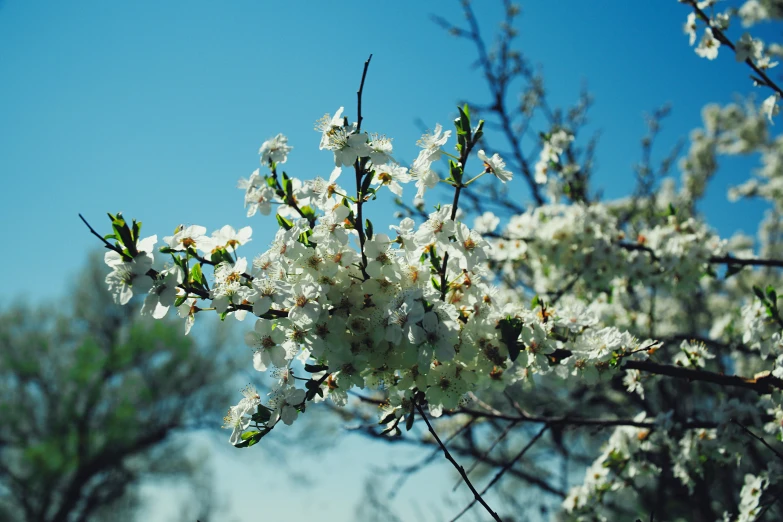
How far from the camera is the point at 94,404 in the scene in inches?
562

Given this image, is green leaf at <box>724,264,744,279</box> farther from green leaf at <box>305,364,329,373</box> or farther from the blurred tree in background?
the blurred tree in background

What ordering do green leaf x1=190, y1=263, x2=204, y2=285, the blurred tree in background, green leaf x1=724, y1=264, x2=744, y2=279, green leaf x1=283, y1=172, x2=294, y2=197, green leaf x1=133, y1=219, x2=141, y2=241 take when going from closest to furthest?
green leaf x1=133, y1=219, x2=141, y2=241, green leaf x1=190, y1=263, x2=204, y2=285, green leaf x1=283, y1=172, x2=294, y2=197, green leaf x1=724, y1=264, x2=744, y2=279, the blurred tree in background

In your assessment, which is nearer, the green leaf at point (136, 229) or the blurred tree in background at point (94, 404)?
the green leaf at point (136, 229)

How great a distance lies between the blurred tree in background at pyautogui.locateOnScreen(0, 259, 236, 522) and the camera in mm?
13336

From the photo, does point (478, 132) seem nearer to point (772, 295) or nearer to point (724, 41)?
point (772, 295)

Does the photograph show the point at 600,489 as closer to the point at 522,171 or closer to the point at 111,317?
the point at 522,171

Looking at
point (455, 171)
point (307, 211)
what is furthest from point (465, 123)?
point (307, 211)

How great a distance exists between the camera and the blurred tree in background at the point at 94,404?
1334cm

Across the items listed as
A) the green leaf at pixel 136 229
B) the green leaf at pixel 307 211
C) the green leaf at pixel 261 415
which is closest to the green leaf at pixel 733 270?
the green leaf at pixel 307 211

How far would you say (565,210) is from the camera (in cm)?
373

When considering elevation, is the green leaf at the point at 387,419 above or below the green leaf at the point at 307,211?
below

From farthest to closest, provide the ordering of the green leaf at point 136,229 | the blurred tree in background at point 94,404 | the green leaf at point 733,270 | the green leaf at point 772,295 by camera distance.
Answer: the blurred tree in background at point 94,404 < the green leaf at point 733,270 < the green leaf at point 772,295 < the green leaf at point 136,229

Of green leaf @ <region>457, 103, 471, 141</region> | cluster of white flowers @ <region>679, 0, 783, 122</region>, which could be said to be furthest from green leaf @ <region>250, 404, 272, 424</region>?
cluster of white flowers @ <region>679, 0, 783, 122</region>

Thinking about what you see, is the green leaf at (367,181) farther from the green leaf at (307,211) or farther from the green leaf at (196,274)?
the green leaf at (196,274)
